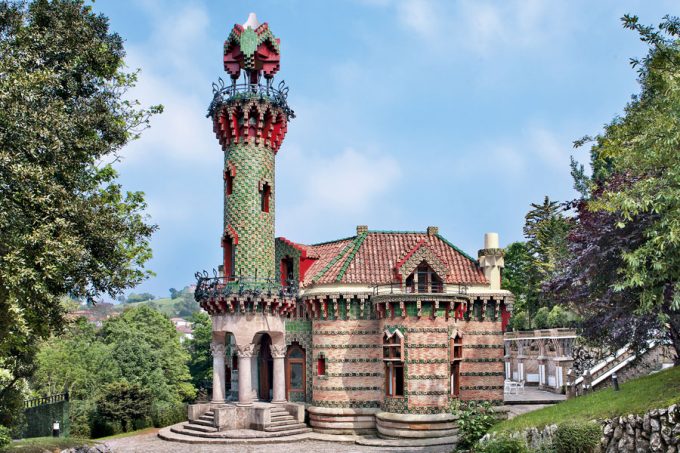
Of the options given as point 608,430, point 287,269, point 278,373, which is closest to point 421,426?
point 278,373

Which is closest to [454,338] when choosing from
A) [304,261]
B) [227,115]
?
[304,261]

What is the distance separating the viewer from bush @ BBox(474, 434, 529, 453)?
19.7 metres

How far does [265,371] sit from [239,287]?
645cm

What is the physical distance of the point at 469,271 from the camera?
3378 cm

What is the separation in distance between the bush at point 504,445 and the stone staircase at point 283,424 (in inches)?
471

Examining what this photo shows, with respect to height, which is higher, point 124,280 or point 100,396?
point 124,280

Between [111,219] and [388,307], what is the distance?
43.8 feet

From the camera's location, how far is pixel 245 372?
31578 millimetres

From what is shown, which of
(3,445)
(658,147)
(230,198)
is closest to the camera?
(658,147)

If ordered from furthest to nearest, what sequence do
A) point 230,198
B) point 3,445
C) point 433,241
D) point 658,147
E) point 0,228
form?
point 433,241
point 230,198
point 3,445
point 0,228
point 658,147

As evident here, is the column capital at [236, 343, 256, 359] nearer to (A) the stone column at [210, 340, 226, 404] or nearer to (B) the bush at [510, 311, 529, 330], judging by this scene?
(A) the stone column at [210, 340, 226, 404]

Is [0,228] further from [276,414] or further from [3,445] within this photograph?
[276,414]

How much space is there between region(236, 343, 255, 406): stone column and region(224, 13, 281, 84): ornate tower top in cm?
1266

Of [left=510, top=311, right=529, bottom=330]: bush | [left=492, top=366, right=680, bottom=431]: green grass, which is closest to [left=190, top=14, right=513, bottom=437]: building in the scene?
[left=492, top=366, right=680, bottom=431]: green grass
